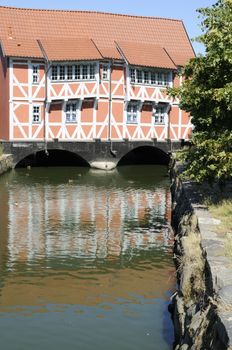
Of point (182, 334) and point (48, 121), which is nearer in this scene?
point (182, 334)

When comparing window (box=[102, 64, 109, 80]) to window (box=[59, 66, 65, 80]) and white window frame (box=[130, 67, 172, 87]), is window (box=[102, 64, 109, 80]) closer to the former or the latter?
white window frame (box=[130, 67, 172, 87])

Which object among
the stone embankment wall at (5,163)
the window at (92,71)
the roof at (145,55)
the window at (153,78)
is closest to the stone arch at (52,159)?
the stone embankment wall at (5,163)

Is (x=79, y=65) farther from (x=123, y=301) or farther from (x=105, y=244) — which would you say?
(x=123, y=301)

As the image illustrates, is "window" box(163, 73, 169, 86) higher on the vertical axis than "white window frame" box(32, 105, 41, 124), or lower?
higher

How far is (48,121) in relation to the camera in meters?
38.6

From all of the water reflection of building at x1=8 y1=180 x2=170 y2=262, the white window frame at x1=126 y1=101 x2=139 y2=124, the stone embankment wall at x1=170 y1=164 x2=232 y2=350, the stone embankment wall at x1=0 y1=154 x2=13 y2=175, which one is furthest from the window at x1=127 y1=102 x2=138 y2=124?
the stone embankment wall at x1=170 y1=164 x2=232 y2=350

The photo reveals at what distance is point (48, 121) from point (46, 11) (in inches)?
374

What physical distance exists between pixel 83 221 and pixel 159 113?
75.2 feet

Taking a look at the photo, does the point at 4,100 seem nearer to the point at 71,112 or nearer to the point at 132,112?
the point at 71,112

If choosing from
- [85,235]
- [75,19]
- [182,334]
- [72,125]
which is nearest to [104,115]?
[72,125]

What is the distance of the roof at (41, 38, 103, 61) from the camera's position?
37312 mm

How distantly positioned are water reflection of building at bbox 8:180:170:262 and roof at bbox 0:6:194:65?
51.1 feet

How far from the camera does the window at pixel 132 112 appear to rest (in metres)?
40.8

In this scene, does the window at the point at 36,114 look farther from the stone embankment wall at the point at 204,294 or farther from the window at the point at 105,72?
the stone embankment wall at the point at 204,294
